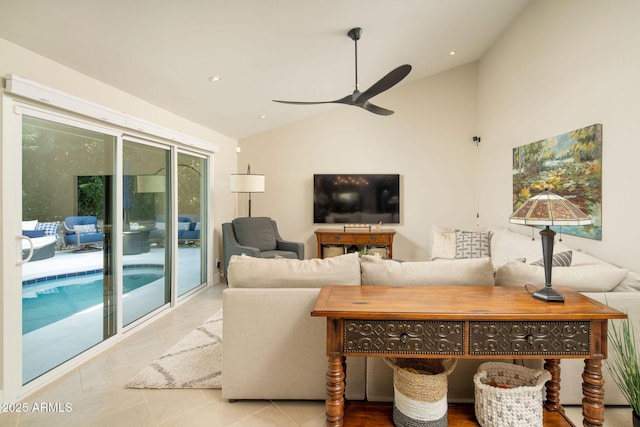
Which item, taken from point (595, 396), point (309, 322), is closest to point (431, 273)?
point (309, 322)

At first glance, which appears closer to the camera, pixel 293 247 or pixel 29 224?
pixel 29 224

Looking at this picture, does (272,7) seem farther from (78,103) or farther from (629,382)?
(629,382)

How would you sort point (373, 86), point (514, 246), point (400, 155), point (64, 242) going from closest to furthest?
1. point (64, 242)
2. point (373, 86)
3. point (514, 246)
4. point (400, 155)

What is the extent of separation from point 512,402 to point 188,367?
2.09m

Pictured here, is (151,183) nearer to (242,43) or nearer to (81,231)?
(81,231)

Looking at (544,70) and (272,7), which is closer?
(272,7)

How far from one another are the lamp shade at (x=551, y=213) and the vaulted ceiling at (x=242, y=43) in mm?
2140

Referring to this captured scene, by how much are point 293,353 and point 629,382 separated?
1746 mm

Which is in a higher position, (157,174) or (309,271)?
(157,174)

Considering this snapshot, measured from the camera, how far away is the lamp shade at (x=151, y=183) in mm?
3378

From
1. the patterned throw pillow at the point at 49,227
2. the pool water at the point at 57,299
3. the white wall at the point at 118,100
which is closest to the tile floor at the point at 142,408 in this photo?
the pool water at the point at 57,299

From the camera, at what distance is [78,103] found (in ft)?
8.09

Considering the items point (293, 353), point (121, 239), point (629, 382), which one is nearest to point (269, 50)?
point (121, 239)

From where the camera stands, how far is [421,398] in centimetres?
170
